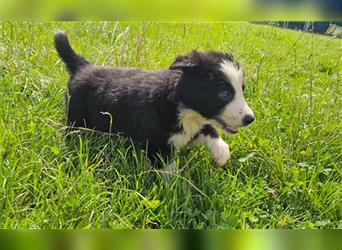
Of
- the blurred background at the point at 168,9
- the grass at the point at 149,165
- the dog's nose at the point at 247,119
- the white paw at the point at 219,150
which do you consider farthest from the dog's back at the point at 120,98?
the blurred background at the point at 168,9

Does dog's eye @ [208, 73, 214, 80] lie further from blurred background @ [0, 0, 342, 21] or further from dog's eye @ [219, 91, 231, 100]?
blurred background @ [0, 0, 342, 21]

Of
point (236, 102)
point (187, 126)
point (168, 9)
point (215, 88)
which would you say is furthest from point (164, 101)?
point (168, 9)

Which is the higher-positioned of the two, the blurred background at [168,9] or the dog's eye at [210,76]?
the dog's eye at [210,76]

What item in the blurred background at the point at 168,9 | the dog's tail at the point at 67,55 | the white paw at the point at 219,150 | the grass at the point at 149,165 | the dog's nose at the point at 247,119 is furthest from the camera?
the dog's tail at the point at 67,55

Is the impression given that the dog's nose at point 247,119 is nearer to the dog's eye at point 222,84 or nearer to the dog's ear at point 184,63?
the dog's eye at point 222,84

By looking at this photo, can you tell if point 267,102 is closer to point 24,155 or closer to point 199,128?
point 199,128

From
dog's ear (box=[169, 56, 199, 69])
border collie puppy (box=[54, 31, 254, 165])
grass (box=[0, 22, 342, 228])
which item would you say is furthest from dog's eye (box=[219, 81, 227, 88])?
grass (box=[0, 22, 342, 228])

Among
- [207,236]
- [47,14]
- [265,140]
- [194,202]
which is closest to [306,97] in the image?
[265,140]
